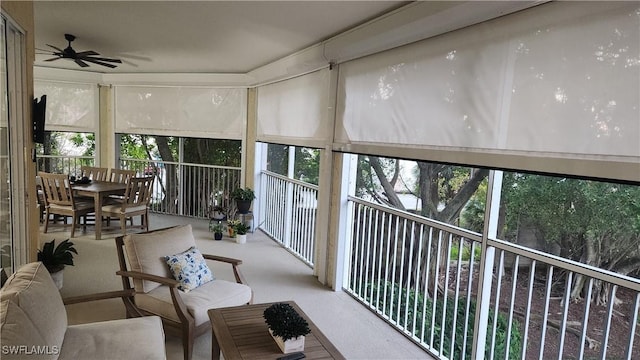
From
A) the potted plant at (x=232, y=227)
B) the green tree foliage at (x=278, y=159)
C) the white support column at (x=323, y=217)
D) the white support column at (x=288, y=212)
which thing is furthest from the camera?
the green tree foliage at (x=278, y=159)

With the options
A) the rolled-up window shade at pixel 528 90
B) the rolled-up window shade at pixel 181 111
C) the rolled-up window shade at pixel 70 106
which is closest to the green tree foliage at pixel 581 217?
the rolled-up window shade at pixel 528 90

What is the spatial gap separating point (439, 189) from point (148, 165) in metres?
5.47

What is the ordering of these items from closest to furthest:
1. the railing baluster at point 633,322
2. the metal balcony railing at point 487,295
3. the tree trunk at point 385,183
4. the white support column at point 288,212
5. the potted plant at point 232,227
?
the railing baluster at point 633,322 → the metal balcony railing at point 487,295 → the tree trunk at point 385,183 → the white support column at point 288,212 → the potted plant at point 232,227

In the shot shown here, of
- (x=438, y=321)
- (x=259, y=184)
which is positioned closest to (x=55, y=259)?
(x=259, y=184)

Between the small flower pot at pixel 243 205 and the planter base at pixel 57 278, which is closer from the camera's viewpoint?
the planter base at pixel 57 278

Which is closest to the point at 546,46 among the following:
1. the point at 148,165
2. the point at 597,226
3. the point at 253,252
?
the point at 597,226

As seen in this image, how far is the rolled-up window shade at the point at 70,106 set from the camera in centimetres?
655

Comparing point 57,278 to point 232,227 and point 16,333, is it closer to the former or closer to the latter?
point 16,333

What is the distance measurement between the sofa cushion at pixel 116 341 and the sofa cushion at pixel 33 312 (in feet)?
0.26

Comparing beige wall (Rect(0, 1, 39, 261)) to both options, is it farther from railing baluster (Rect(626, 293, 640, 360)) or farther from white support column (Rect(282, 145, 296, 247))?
railing baluster (Rect(626, 293, 640, 360))

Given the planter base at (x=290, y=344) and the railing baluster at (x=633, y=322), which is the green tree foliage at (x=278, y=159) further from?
the railing baluster at (x=633, y=322)

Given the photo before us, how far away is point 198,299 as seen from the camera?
262cm

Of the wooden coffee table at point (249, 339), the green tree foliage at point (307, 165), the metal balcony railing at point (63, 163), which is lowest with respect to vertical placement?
the wooden coffee table at point (249, 339)

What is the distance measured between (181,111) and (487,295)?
5.63 meters
